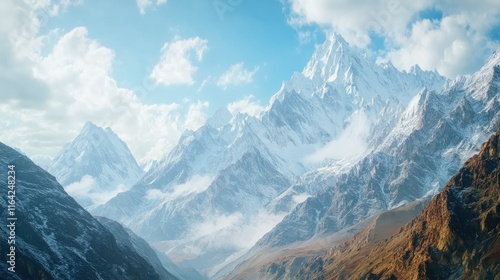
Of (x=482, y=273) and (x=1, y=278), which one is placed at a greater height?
(x=1, y=278)

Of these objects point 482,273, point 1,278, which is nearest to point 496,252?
point 482,273

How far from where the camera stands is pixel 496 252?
655 ft

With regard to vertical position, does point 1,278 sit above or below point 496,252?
above

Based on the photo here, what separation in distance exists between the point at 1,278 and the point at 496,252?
194552mm

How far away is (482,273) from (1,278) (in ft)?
613

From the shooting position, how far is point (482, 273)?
195750mm

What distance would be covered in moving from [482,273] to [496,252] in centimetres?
1116

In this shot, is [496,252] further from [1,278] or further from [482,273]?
[1,278]
